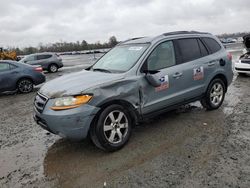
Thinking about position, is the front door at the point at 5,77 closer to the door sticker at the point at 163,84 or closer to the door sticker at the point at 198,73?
the door sticker at the point at 163,84

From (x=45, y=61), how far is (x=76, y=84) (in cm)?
1620

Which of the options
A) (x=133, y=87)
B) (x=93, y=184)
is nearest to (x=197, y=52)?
(x=133, y=87)

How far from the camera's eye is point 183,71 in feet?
16.7

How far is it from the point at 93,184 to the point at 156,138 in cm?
170

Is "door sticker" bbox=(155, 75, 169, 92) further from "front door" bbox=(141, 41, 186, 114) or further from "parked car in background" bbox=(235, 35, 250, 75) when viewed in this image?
A: "parked car in background" bbox=(235, 35, 250, 75)

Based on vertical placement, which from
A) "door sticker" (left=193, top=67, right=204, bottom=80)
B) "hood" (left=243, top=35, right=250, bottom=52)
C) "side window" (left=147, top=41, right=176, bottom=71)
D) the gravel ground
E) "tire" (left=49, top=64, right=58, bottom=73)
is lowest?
the gravel ground

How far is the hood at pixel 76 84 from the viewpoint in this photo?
3918mm

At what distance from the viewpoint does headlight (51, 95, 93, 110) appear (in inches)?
149

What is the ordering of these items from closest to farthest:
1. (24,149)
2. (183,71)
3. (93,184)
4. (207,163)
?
(93,184) < (207,163) < (24,149) < (183,71)

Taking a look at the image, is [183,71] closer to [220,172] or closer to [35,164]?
[220,172]

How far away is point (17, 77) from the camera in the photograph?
1033 centimetres

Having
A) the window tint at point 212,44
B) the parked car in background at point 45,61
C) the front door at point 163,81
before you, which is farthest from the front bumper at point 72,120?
the parked car in background at point 45,61

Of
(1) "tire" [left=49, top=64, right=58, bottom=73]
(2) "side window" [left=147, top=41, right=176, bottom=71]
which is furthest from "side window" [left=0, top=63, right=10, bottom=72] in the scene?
(1) "tire" [left=49, top=64, right=58, bottom=73]

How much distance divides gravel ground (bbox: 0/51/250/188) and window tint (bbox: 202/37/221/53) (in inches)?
58.2
